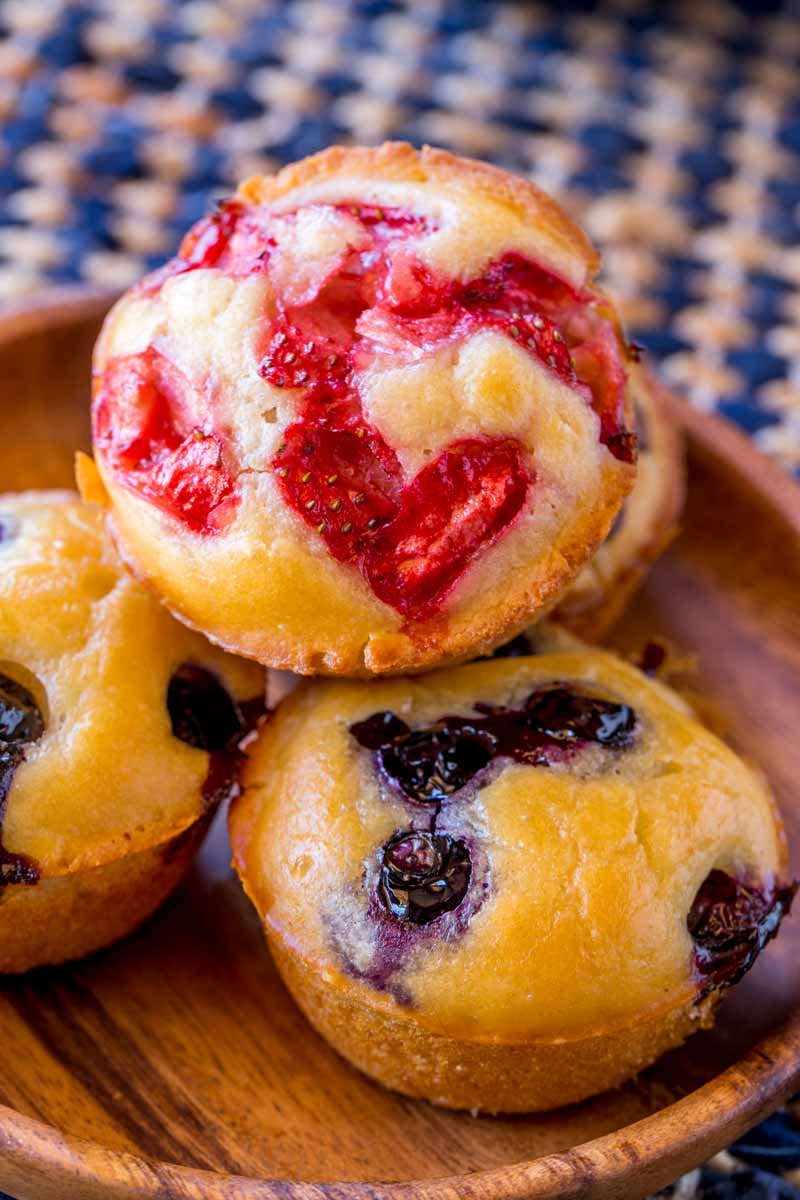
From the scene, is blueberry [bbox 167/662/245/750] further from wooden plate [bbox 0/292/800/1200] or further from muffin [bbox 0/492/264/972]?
wooden plate [bbox 0/292/800/1200]

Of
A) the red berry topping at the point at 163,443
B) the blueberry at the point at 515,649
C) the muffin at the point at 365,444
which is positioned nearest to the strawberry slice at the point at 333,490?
the muffin at the point at 365,444

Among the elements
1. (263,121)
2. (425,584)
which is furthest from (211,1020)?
(263,121)

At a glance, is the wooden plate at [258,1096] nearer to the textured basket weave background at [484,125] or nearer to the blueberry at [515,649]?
the blueberry at [515,649]

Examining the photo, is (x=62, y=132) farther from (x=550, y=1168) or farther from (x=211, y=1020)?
(x=550, y=1168)

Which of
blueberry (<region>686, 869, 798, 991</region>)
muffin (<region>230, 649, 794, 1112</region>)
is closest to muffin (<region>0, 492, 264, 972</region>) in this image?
muffin (<region>230, 649, 794, 1112</region>)

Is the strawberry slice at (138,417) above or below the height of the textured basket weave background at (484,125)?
above
